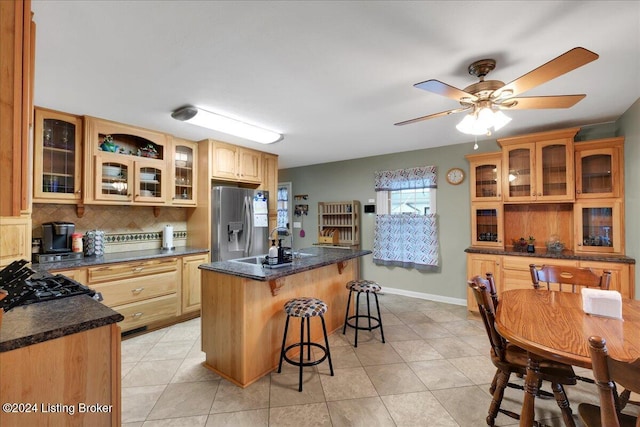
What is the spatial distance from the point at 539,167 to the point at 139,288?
4.82 m

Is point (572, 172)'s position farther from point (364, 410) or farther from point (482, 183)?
point (364, 410)

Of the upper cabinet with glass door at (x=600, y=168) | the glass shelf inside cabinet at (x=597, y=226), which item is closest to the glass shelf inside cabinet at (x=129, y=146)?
the upper cabinet with glass door at (x=600, y=168)

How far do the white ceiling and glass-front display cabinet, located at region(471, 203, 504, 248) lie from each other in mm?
1230

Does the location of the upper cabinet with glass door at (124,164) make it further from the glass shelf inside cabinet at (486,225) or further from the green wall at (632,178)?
the green wall at (632,178)

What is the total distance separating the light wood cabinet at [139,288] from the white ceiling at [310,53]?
161 cm

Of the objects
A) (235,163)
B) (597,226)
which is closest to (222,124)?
(235,163)

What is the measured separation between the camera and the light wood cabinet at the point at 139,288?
287cm

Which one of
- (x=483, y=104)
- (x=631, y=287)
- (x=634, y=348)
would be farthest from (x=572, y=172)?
(x=634, y=348)

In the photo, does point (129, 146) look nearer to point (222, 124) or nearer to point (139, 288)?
point (222, 124)

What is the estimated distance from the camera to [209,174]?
3814mm

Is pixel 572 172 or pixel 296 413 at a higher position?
pixel 572 172

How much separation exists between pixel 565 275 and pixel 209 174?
3940mm

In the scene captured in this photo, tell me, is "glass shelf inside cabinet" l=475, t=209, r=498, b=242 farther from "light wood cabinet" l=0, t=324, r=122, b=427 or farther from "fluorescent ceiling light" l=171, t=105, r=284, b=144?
"light wood cabinet" l=0, t=324, r=122, b=427

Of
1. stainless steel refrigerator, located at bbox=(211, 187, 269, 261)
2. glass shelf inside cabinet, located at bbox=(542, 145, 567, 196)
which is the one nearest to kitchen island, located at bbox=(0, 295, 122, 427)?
stainless steel refrigerator, located at bbox=(211, 187, 269, 261)
